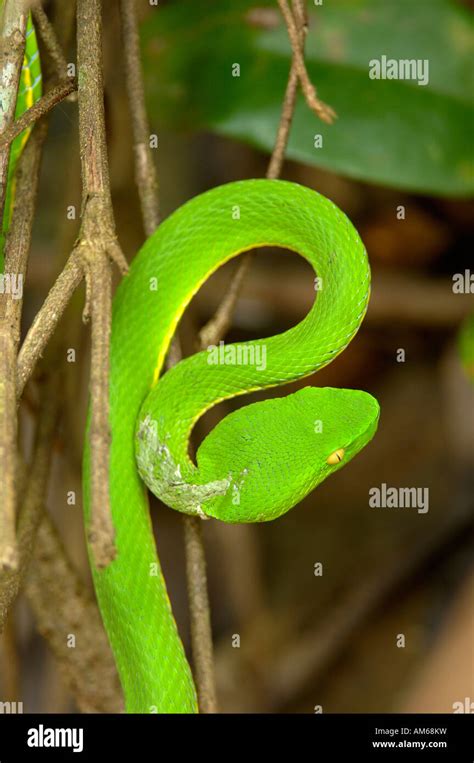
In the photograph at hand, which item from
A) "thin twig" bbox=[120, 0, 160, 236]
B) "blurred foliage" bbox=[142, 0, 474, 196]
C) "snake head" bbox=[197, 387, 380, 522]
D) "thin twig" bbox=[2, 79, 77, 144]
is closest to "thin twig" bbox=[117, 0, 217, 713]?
"thin twig" bbox=[120, 0, 160, 236]

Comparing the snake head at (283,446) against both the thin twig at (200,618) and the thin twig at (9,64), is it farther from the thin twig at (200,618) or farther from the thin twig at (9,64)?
the thin twig at (9,64)

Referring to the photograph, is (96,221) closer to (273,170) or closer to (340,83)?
(273,170)

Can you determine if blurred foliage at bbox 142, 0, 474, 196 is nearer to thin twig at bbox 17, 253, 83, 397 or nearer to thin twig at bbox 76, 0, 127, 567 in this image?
thin twig at bbox 76, 0, 127, 567

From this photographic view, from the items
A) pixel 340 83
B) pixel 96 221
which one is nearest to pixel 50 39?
pixel 96 221

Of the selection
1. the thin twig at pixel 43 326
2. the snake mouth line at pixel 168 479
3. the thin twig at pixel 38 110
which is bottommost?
the snake mouth line at pixel 168 479

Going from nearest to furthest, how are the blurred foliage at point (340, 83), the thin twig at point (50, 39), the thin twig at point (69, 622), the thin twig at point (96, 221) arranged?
the thin twig at point (96, 221)
the thin twig at point (50, 39)
the thin twig at point (69, 622)
the blurred foliage at point (340, 83)

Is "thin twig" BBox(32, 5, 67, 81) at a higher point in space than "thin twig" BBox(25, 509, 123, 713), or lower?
higher

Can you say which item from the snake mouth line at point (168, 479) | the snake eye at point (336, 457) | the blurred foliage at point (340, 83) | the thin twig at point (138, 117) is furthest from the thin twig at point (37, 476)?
the blurred foliage at point (340, 83)
